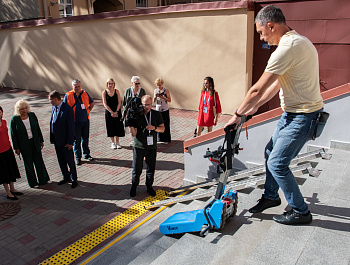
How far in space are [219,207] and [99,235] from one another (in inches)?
91.5

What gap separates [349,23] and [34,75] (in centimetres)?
1501

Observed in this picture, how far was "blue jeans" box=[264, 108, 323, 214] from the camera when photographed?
9.98 feet

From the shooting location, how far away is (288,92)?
3.06 meters

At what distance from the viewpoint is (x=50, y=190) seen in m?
6.26

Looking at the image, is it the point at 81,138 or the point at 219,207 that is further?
the point at 81,138

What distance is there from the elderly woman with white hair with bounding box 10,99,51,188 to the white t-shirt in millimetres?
4757

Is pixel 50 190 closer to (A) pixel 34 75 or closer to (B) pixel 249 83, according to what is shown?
(B) pixel 249 83

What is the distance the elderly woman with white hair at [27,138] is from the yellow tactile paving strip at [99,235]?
213 centimetres

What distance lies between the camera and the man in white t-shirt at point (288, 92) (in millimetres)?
2824

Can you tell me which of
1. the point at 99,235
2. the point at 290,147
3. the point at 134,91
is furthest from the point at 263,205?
the point at 134,91

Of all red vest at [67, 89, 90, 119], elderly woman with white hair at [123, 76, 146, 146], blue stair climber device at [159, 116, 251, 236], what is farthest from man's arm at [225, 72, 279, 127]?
red vest at [67, 89, 90, 119]

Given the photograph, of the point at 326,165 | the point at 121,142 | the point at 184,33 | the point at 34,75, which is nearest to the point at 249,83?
the point at 184,33

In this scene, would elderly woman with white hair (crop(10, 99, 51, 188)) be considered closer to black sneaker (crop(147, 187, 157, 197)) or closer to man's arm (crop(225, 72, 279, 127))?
black sneaker (crop(147, 187, 157, 197))

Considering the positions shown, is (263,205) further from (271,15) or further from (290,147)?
(271,15)
